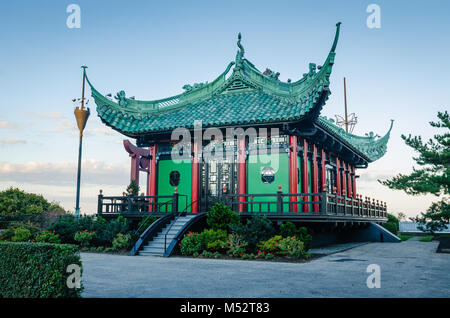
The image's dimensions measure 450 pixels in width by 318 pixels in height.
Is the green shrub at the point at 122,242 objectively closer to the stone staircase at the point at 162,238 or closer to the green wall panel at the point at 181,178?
the stone staircase at the point at 162,238

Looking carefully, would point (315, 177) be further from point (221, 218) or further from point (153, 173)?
point (153, 173)

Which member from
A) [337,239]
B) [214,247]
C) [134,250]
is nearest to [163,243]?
[134,250]

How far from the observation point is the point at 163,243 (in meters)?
15.0

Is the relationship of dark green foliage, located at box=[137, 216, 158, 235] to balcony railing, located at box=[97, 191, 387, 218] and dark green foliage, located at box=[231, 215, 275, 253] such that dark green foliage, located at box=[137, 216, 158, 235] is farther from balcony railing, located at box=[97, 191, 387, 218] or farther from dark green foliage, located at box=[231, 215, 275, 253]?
dark green foliage, located at box=[231, 215, 275, 253]

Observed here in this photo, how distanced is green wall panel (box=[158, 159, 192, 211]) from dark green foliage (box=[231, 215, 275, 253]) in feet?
18.9

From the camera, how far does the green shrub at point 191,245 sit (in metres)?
14.2

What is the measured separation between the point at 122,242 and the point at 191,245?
9.80 ft

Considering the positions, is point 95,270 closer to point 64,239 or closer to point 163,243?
point 163,243

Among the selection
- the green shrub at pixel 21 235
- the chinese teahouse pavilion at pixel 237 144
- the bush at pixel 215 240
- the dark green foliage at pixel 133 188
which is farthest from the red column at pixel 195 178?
the green shrub at pixel 21 235

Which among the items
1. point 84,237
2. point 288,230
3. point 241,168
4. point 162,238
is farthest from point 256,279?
point 84,237

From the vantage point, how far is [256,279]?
871 centimetres

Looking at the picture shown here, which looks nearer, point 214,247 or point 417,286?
point 417,286

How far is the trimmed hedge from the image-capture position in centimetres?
600
